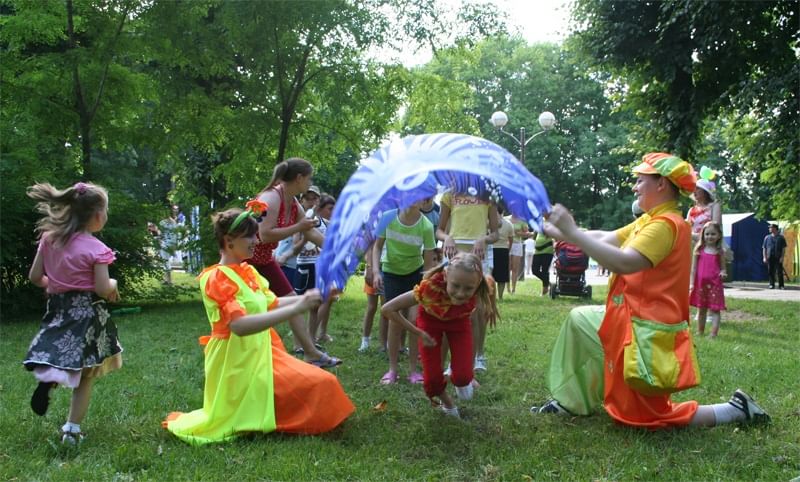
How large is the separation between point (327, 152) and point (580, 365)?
395 inches

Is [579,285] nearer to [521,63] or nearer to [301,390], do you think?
[301,390]

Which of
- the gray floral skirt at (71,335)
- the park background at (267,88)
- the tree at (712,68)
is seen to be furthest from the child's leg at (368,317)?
the tree at (712,68)

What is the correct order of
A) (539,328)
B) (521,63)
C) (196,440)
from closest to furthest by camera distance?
(196,440) < (539,328) < (521,63)

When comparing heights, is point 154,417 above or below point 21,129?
below

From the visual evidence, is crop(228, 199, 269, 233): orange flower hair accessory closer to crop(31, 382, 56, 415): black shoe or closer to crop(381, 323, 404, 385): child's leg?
crop(31, 382, 56, 415): black shoe

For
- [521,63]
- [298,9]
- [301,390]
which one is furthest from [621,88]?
[521,63]

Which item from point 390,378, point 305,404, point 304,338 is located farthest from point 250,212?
point 390,378

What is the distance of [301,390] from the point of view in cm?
440

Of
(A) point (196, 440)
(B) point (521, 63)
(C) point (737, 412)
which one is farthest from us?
(B) point (521, 63)

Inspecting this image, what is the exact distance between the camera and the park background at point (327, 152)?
410cm

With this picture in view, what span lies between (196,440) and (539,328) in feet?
19.6

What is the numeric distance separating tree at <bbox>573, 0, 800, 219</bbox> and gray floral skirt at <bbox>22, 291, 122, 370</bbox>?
13241 millimetres

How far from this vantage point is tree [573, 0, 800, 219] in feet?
44.9

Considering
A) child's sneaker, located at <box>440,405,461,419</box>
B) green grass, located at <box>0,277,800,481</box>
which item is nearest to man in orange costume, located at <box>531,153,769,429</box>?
green grass, located at <box>0,277,800,481</box>
